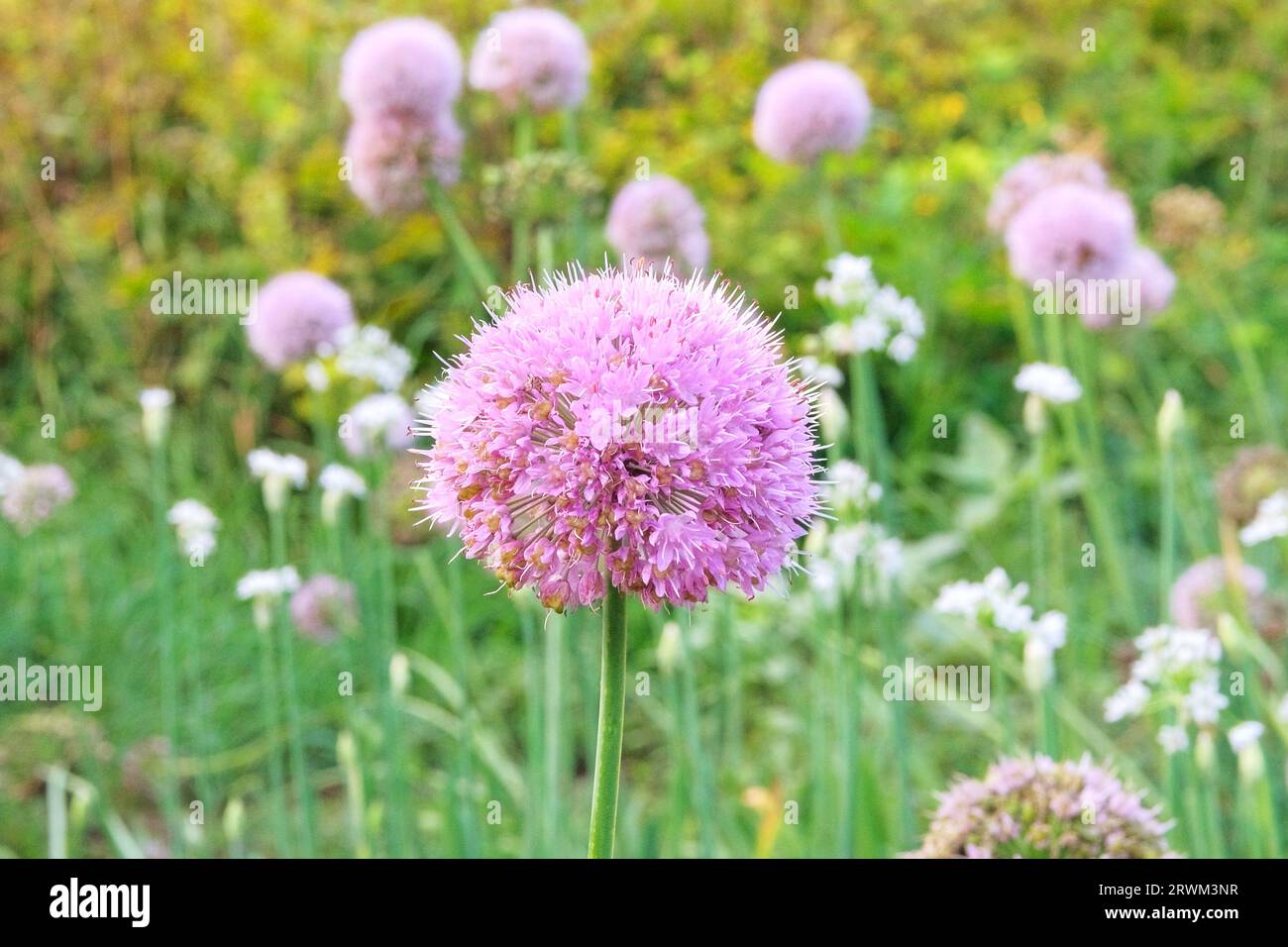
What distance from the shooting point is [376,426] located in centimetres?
227

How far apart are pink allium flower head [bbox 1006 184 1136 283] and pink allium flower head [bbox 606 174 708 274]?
595 millimetres

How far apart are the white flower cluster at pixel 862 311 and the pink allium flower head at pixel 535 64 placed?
2.40ft

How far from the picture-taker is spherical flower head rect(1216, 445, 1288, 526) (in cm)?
265

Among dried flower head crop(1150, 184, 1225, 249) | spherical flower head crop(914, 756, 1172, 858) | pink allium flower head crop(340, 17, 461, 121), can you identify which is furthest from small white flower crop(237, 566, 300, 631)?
dried flower head crop(1150, 184, 1225, 249)

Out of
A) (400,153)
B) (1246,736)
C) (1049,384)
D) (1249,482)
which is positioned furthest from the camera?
(1249,482)

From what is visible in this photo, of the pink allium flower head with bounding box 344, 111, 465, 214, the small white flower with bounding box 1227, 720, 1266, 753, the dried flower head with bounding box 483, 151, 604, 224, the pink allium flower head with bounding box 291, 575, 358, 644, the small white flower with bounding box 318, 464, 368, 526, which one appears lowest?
the small white flower with bounding box 1227, 720, 1266, 753

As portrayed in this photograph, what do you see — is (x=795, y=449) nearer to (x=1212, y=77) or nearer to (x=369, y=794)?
(x=369, y=794)

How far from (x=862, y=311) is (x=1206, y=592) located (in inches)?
35.1

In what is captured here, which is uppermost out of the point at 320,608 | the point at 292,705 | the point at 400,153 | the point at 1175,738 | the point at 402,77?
the point at 402,77

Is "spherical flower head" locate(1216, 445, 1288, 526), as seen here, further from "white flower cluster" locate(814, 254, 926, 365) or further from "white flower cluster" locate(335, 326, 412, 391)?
"white flower cluster" locate(335, 326, 412, 391)

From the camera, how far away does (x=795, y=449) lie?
1189mm

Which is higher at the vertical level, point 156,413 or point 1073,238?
point 1073,238

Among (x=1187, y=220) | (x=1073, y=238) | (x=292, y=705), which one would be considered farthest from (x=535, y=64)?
(x=1187, y=220)

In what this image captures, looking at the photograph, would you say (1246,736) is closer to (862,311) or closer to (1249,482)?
(862,311)
